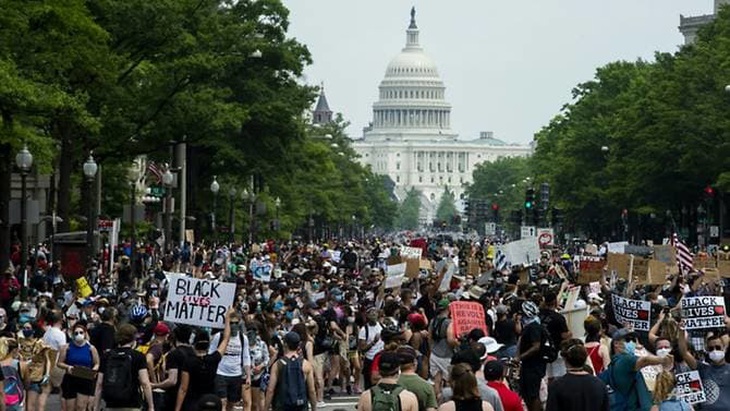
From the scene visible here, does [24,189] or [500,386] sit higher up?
[24,189]

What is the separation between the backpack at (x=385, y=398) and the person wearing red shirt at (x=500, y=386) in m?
0.77

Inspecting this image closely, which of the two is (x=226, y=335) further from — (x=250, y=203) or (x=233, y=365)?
(x=250, y=203)

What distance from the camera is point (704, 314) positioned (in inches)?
881

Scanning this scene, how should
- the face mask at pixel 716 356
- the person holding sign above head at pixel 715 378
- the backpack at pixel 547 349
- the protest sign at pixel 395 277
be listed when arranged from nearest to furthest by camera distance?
the person holding sign above head at pixel 715 378, the face mask at pixel 716 356, the backpack at pixel 547 349, the protest sign at pixel 395 277

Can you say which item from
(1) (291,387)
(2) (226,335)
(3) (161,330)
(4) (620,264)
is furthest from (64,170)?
(1) (291,387)

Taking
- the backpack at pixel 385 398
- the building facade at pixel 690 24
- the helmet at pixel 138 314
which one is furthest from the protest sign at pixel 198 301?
Result: the building facade at pixel 690 24

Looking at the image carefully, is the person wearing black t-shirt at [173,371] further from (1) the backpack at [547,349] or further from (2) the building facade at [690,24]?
(2) the building facade at [690,24]

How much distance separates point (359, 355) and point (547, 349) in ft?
29.4

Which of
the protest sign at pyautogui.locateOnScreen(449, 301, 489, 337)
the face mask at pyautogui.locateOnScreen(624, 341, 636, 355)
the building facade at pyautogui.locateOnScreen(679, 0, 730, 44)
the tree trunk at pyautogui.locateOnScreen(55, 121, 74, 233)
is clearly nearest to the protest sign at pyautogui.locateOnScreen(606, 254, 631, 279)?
the tree trunk at pyautogui.locateOnScreen(55, 121, 74, 233)

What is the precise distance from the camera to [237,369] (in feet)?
79.2

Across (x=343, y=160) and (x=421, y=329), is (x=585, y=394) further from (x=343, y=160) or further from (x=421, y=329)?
(x=343, y=160)

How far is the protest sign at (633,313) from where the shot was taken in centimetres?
2425

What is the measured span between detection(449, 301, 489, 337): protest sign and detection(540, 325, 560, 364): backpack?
2.22ft

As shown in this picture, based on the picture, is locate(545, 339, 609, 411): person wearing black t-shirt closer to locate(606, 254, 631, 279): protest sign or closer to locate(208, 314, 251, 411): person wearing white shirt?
locate(208, 314, 251, 411): person wearing white shirt
